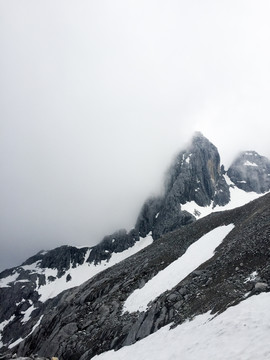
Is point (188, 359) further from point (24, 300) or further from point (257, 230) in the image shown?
point (24, 300)

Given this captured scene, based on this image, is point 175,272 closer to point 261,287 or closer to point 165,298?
point 165,298

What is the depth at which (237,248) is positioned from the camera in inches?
1363

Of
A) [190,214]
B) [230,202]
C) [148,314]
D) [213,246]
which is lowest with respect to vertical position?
[230,202]

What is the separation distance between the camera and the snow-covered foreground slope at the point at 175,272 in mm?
36281

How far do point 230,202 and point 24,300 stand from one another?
155051 millimetres

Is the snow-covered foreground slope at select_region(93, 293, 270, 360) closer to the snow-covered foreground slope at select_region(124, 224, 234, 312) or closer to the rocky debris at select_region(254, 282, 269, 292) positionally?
the rocky debris at select_region(254, 282, 269, 292)

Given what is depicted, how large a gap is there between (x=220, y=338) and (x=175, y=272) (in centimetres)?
2505

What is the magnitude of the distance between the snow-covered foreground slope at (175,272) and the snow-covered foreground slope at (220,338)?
40.8 feet

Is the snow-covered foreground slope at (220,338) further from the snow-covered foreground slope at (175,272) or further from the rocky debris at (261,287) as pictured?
the snow-covered foreground slope at (175,272)

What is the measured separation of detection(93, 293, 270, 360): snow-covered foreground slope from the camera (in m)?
14.0

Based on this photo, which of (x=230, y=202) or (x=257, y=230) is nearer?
(x=257, y=230)

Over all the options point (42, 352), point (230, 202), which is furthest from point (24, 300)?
point (42, 352)

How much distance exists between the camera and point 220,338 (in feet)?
53.1

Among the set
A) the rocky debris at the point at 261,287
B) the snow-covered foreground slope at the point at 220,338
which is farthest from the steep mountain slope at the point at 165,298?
the snow-covered foreground slope at the point at 220,338
